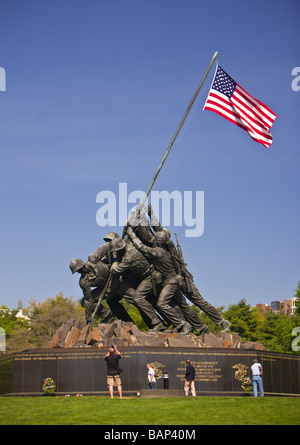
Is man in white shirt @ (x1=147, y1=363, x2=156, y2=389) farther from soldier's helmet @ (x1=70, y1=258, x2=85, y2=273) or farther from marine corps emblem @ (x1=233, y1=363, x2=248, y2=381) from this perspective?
soldier's helmet @ (x1=70, y1=258, x2=85, y2=273)

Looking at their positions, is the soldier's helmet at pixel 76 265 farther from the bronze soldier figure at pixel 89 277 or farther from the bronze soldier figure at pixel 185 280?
the bronze soldier figure at pixel 185 280

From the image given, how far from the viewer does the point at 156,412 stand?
56.4ft

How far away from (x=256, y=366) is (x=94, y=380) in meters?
7.23

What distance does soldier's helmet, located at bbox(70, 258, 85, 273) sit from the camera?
102 feet

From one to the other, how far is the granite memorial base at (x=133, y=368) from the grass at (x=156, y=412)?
6.90 m

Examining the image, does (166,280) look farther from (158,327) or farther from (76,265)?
(76,265)

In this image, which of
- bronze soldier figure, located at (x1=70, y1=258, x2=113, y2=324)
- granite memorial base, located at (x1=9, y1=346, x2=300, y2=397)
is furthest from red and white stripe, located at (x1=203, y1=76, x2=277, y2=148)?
granite memorial base, located at (x1=9, y1=346, x2=300, y2=397)

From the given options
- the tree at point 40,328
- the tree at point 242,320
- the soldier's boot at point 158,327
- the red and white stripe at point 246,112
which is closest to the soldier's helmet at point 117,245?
the soldier's boot at point 158,327

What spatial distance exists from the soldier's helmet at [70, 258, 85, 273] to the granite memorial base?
13.1 ft

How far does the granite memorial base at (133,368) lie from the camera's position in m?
27.4

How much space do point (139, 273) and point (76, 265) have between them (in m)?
2.74
